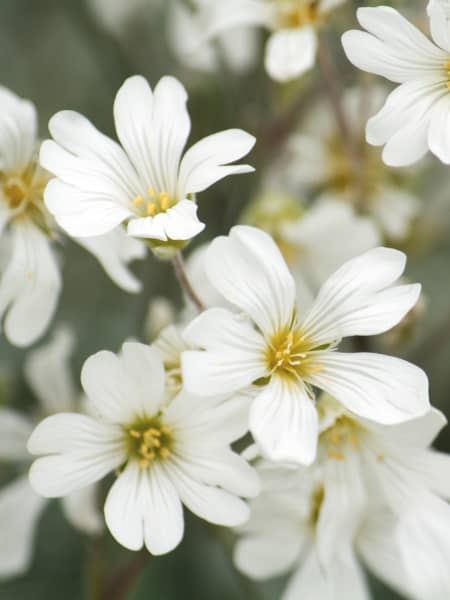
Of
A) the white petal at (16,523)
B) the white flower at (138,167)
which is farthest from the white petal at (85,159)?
the white petal at (16,523)

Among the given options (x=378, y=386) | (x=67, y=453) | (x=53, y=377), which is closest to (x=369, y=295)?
(x=378, y=386)

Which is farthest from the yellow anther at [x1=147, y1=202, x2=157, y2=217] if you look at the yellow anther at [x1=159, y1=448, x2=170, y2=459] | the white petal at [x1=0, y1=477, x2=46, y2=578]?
the white petal at [x1=0, y1=477, x2=46, y2=578]

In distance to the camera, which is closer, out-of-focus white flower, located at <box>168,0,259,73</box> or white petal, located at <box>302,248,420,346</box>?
white petal, located at <box>302,248,420,346</box>

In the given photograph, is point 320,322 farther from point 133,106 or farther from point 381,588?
point 381,588

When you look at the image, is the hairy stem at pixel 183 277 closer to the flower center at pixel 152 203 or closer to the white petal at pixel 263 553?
the flower center at pixel 152 203

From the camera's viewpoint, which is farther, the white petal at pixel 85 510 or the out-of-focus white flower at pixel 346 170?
the out-of-focus white flower at pixel 346 170

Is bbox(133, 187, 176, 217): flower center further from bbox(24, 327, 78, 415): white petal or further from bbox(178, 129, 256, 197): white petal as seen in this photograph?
bbox(24, 327, 78, 415): white petal
